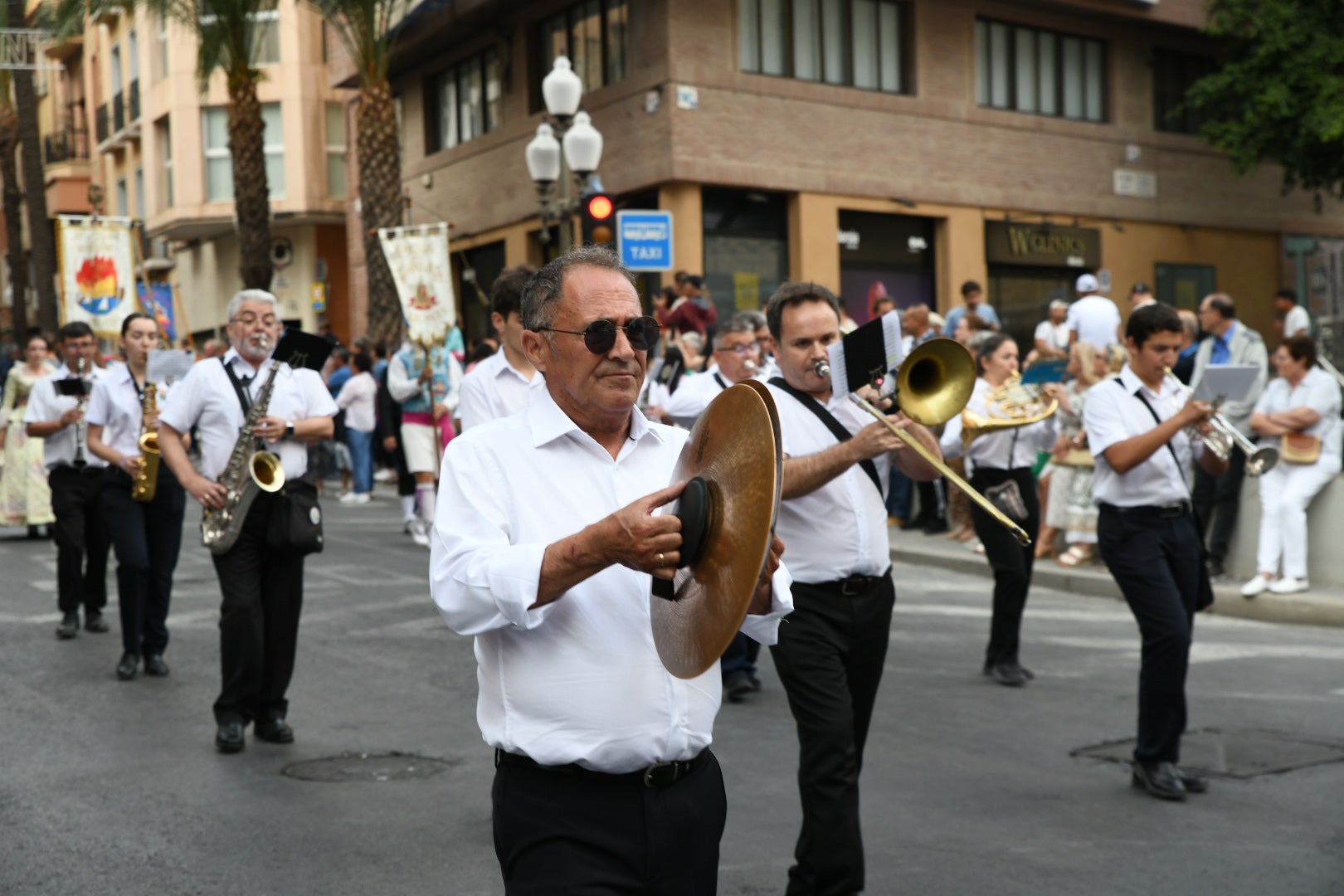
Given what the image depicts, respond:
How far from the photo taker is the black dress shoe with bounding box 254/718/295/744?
7.44 meters

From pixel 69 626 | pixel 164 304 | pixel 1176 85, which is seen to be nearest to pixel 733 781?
pixel 69 626

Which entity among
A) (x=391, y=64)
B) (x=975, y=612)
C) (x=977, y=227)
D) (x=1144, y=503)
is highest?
(x=391, y=64)

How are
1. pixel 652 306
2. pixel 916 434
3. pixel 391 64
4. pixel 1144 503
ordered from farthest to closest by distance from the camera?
pixel 391 64, pixel 652 306, pixel 1144 503, pixel 916 434

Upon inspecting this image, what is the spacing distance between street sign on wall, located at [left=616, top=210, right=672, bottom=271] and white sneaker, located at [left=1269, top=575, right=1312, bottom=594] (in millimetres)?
6603

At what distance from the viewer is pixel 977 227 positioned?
26.2m

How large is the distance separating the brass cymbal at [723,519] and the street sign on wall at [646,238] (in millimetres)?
13103

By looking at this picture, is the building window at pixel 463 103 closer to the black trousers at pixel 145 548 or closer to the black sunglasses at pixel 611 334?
the black trousers at pixel 145 548

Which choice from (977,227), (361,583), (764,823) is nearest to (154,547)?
(361,583)

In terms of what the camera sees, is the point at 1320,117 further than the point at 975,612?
Yes

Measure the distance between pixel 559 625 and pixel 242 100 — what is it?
1016 inches

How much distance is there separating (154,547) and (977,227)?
63.2 feet

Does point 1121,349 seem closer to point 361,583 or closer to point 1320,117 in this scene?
point 361,583

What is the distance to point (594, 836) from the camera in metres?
3.07

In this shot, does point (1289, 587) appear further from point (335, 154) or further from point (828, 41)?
point (335, 154)
